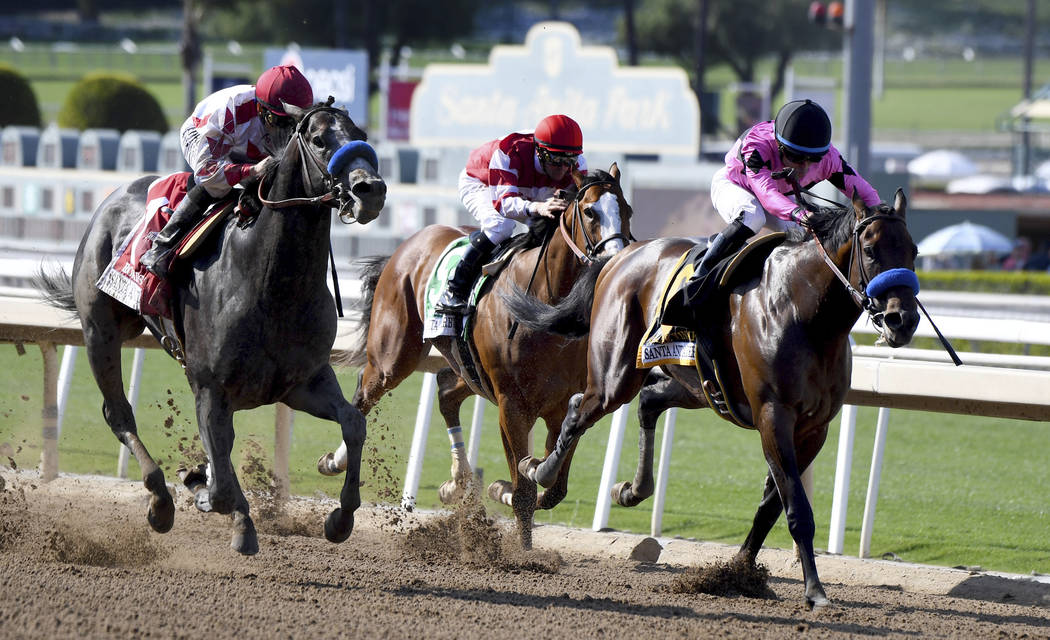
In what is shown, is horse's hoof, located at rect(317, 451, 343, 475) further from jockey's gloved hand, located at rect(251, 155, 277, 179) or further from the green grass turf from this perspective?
jockey's gloved hand, located at rect(251, 155, 277, 179)

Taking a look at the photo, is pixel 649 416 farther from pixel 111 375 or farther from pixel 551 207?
pixel 111 375

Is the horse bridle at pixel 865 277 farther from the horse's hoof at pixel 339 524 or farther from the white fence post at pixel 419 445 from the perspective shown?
the white fence post at pixel 419 445

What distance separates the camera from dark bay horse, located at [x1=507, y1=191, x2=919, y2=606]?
14.7 ft

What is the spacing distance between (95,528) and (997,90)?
6259 cm

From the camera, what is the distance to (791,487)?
184 inches

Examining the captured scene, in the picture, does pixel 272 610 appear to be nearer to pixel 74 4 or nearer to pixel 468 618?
pixel 468 618

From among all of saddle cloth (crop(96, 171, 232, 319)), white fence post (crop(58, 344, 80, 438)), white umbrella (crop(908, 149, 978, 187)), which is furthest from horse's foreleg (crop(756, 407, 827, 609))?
white umbrella (crop(908, 149, 978, 187))

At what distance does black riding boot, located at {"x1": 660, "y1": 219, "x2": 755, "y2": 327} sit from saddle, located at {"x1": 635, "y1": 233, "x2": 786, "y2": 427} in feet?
0.06

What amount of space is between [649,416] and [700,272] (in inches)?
37.7

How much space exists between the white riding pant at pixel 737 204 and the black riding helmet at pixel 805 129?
0.31 metres

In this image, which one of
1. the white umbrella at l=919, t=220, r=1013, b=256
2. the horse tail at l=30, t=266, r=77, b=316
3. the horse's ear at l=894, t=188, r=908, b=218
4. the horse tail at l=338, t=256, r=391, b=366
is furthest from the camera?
the white umbrella at l=919, t=220, r=1013, b=256

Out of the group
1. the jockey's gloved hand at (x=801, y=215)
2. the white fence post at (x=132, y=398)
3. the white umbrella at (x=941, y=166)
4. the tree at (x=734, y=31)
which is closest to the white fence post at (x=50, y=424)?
the white fence post at (x=132, y=398)

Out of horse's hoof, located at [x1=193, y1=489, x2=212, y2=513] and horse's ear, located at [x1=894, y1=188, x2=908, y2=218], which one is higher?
horse's ear, located at [x1=894, y1=188, x2=908, y2=218]

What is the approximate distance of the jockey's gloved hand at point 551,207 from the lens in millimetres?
5820
